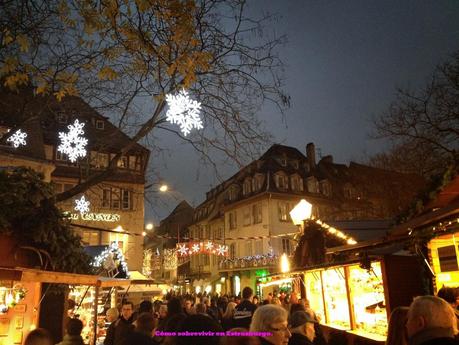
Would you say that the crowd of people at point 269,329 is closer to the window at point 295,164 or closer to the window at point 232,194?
the window at point 232,194

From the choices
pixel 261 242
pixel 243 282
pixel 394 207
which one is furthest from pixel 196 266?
pixel 394 207

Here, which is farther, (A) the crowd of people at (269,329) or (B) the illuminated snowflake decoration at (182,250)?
(B) the illuminated snowflake decoration at (182,250)

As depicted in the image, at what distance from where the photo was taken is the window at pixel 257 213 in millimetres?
37781

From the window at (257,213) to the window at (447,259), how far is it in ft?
101

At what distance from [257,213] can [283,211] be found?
100 inches

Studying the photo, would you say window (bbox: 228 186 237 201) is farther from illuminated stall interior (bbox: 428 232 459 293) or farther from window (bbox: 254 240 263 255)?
illuminated stall interior (bbox: 428 232 459 293)

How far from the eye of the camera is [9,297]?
636cm

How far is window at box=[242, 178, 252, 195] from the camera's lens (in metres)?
40.1

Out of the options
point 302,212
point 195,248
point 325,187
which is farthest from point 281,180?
point 302,212

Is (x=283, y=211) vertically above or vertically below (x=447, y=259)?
above

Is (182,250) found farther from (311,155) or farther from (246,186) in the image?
(311,155)

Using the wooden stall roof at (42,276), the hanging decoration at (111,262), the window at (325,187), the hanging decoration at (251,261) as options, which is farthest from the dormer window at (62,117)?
the window at (325,187)

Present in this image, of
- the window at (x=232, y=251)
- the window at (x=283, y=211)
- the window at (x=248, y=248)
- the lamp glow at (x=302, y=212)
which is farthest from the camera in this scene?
the window at (x=232, y=251)

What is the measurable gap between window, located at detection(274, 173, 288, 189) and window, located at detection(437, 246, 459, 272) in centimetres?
3150
